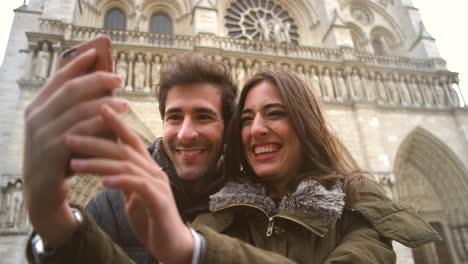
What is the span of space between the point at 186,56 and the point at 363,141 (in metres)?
7.73

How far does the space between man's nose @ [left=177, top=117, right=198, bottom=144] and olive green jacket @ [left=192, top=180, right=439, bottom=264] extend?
338 millimetres

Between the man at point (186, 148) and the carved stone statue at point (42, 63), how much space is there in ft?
23.0

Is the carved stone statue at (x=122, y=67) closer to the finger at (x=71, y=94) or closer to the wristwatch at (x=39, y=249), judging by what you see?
the wristwatch at (x=39, y=249)

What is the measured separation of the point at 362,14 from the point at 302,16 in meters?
2.98

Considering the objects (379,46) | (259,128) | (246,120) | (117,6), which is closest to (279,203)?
(259,128)

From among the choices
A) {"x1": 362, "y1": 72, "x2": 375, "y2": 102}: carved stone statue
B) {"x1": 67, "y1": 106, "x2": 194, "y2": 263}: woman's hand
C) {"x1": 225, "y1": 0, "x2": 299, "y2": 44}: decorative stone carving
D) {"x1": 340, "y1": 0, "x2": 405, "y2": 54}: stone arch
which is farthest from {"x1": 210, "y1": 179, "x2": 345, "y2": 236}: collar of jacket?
{"x1": 340, "y1": 0, "x2": 405, "y2": 54}: stone arch

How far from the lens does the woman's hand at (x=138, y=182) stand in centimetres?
57

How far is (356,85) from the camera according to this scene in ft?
30.6

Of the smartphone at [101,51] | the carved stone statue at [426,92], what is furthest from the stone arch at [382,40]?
the smartphone at [101,51]

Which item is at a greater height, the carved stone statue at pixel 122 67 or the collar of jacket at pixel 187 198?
the carved stone statue at pixel 122 67

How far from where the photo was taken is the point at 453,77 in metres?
10.7

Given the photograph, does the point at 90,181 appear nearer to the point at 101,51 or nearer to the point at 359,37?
the point at 101,51

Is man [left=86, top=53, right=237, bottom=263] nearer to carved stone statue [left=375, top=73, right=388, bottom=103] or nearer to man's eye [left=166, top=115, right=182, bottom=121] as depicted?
man's eye [left=166, top=115, right=182, bottom=121]

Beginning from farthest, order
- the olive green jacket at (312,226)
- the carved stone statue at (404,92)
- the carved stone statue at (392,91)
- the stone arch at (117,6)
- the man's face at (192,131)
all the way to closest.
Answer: the stone arch at (117,6) < the carved stone statue at (404,92) < the carved stone statue at (392,91) < the man's face at (192,131) < the olive green jacket at (312,226)
